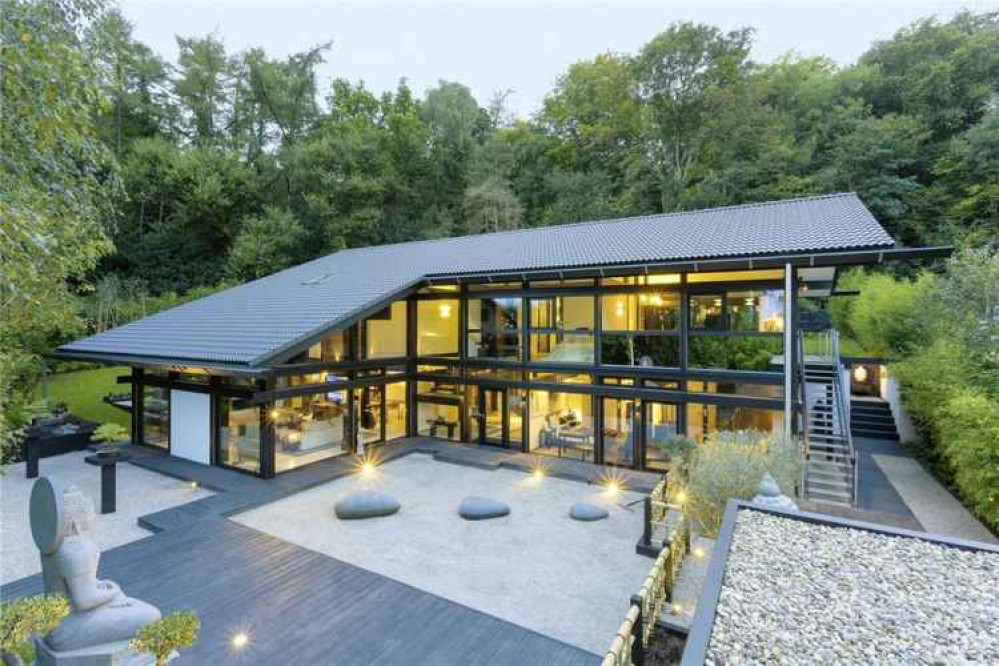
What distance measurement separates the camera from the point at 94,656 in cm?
352

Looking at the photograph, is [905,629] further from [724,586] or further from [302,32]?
[302,32]

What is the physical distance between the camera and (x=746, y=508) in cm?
496

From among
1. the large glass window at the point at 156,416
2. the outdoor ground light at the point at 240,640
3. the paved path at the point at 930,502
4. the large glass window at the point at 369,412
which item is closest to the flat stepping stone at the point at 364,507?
the outdoor ground light at the point at 240,640

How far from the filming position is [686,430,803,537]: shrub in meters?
5.97

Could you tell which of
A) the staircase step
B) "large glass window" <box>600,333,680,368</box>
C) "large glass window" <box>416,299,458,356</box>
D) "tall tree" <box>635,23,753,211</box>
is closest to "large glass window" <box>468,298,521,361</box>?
"large glass window" <box>416,299,458,356</box>

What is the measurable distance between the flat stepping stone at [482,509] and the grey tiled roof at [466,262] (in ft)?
14.3

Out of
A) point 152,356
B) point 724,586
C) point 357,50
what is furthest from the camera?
point 357,50

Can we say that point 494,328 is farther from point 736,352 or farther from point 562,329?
point 736,352

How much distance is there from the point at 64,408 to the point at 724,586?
17.0 metres

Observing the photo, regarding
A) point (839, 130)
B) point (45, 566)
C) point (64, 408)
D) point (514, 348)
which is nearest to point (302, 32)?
point (64, 408)

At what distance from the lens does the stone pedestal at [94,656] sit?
349 centimetres

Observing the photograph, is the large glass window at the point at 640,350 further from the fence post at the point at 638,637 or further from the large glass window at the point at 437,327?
the fence post at the point at 638,637

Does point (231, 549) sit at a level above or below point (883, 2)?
below

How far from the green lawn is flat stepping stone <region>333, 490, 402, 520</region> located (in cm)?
1050
